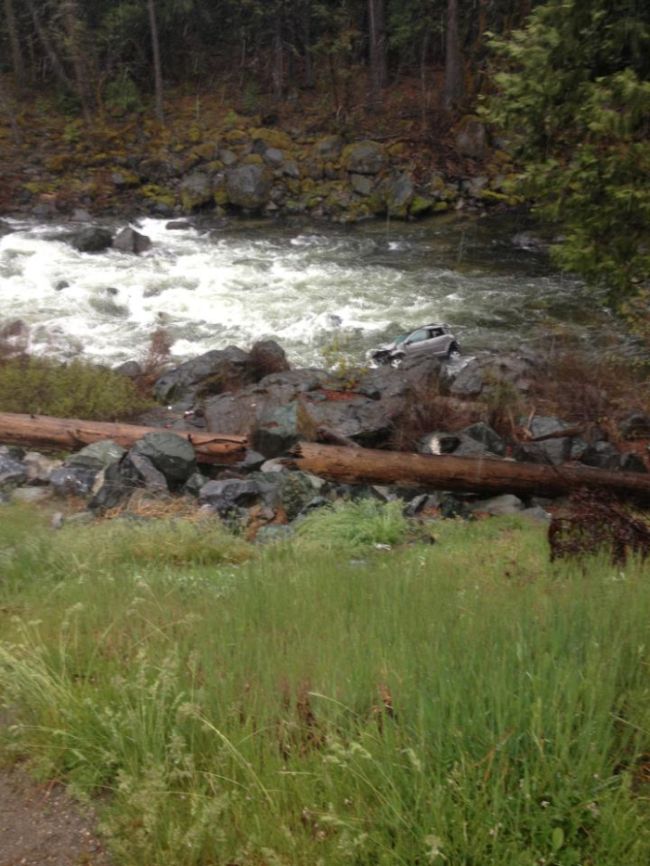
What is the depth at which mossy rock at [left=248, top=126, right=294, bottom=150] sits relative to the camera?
35.3 metres

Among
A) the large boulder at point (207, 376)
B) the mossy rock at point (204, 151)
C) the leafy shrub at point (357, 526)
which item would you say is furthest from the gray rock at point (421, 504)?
the mossy rock at point (204, 151)

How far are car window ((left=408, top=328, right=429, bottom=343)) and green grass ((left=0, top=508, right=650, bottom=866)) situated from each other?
13897 mm

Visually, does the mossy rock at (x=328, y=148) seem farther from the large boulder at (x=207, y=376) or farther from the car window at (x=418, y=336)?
the large boulder at (x=207, y=376)

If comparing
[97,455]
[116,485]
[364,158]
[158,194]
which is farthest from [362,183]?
[116,485]

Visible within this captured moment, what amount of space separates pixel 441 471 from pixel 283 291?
521 inches

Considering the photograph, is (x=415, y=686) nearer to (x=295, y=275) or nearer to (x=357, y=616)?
(x=357, y=616)

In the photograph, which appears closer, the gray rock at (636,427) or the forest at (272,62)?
the gray rock at (636,427)

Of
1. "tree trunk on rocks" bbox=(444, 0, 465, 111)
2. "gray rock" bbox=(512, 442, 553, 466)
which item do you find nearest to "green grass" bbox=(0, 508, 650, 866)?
"gray rock" bbox=(512, 442, 553, 466)

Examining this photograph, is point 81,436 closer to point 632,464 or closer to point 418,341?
point 632,464

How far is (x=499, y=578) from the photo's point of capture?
5.43 meters

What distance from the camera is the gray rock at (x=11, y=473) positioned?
10.9 m

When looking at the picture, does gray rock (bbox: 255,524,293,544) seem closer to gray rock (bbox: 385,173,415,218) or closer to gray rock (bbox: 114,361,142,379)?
gray rock (bbox: 114,361,142,379)

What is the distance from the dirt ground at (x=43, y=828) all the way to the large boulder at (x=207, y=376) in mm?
12907

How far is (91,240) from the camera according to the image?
25828mm
